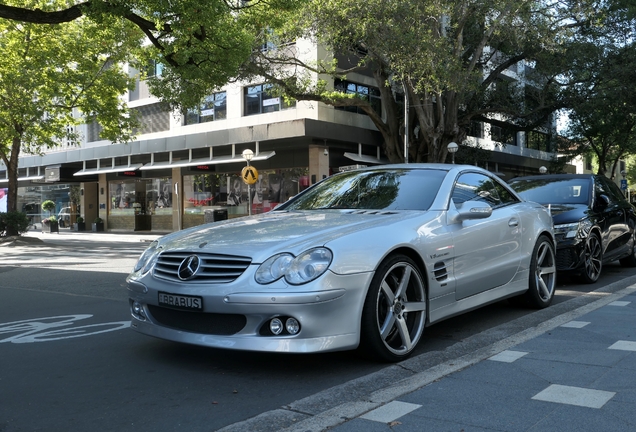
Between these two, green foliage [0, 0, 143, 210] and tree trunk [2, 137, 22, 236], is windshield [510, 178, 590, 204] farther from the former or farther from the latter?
tree trunk [2, 137, 22, 236]

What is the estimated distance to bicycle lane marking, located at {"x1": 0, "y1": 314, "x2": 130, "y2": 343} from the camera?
17.6 ft

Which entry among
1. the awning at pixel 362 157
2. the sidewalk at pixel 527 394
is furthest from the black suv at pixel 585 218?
the awning at pixel 362 157

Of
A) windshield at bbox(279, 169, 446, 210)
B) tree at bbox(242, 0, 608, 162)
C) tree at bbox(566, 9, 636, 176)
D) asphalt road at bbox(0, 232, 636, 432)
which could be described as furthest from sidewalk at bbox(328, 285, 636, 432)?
tree at bbox(566, 9, 636, 176)

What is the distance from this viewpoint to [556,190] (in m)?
9.15

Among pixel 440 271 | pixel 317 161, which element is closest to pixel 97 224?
pixel 317 161

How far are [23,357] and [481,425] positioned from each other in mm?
3470

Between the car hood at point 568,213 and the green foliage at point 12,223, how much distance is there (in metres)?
20.5

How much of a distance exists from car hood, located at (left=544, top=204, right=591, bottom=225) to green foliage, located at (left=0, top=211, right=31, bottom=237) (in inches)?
808

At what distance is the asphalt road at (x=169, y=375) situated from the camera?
3.26 meters

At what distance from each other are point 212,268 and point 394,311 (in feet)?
4.25

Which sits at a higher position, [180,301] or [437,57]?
[437,57]

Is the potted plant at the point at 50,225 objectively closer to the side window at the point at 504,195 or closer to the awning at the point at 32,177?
the awning at the point at 32,177

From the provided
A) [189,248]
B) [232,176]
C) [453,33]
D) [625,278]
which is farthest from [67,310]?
[232,176]

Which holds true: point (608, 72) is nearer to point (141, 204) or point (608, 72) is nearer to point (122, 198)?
point (141, 204)
